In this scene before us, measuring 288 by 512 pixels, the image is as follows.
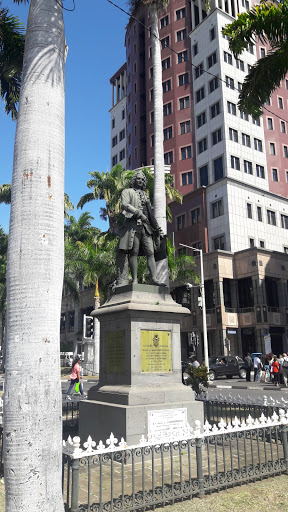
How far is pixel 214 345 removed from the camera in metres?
42.9

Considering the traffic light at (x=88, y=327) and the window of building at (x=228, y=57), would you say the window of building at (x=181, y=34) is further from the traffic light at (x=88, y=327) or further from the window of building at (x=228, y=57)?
the traffic light at (x=88, y=327)

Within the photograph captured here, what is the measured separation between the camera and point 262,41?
1517cm

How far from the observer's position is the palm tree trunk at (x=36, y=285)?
140 inches

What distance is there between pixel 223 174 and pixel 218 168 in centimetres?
140

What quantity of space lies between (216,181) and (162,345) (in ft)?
128

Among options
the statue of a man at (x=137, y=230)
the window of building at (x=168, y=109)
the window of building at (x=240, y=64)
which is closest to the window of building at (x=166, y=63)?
the window of building at (x=168, y=109)

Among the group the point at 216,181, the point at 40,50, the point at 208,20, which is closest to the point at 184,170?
the point at 216,181

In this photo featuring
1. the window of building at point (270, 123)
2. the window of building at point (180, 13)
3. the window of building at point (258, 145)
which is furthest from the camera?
the window of building at point (180, 13)

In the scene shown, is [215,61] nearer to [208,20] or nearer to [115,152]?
[208,20]

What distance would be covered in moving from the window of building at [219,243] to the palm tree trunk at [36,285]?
133 ft

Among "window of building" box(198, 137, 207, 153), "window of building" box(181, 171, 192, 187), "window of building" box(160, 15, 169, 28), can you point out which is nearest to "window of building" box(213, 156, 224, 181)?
"window of building" box(198, 137, 207, 153)

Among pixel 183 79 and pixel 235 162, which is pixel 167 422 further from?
pixel 183 79

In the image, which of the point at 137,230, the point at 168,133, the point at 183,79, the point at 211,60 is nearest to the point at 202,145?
the point at 168,133

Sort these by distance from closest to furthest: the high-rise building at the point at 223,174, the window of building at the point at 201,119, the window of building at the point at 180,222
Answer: the high-rise building at the point at 223,174
the window of building at the point at 201,119
the window of building at the point at 180,222
